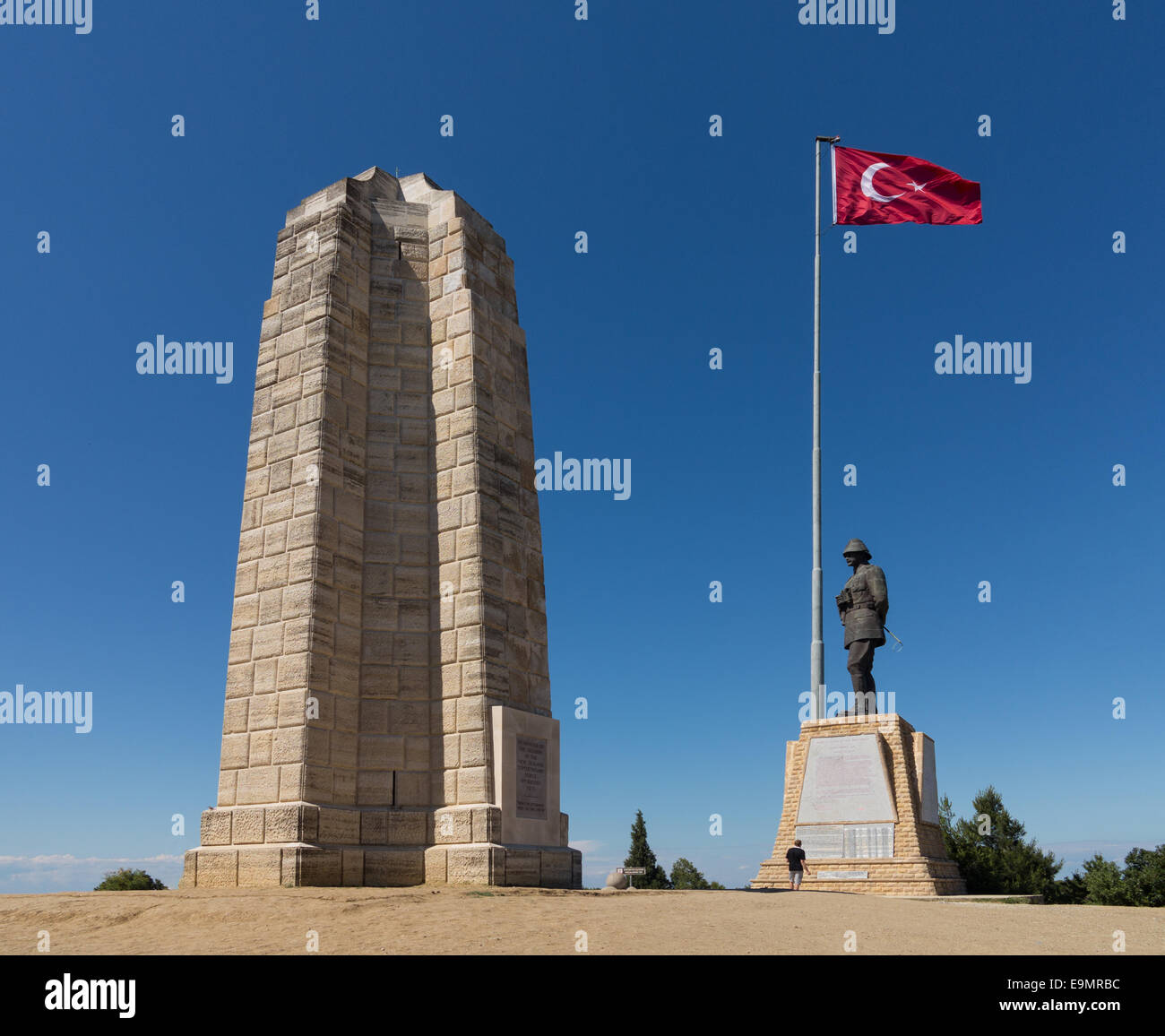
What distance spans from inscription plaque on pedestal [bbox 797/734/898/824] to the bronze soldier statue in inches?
35.5

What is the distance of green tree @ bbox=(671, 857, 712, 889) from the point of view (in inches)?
1813

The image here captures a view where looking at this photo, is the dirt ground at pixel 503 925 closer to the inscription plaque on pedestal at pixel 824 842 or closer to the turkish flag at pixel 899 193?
the inscription plaque on pedestal at pixel 824 842

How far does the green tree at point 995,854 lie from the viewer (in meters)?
24.7

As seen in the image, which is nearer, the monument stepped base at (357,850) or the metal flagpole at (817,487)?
the monument stepped base at (357,850)

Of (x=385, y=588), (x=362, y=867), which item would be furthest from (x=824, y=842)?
(x=385, y=588)

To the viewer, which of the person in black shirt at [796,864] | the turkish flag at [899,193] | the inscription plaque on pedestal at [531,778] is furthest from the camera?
the turkish flag at [899,193]

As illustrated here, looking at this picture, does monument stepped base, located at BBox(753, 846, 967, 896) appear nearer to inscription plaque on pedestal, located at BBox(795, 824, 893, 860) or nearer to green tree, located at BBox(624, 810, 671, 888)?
inscription plaque on pedestal, located at BBox(795, 824, 893, 860)

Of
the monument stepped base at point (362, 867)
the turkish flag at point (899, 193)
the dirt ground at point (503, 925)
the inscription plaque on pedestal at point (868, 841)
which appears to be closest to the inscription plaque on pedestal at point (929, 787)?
the inscription plaque on pedestal at point (868, 841)

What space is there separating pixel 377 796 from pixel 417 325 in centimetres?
693

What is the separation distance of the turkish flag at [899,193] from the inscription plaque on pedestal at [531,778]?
1729 cm

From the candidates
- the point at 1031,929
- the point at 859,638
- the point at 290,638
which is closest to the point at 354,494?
the point at 290,638

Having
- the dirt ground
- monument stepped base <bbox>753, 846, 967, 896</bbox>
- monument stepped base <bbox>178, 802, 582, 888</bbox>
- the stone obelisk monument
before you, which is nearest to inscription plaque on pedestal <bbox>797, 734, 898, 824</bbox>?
monument stepped base <bbox>753, 846, 967, 896</bbox>
